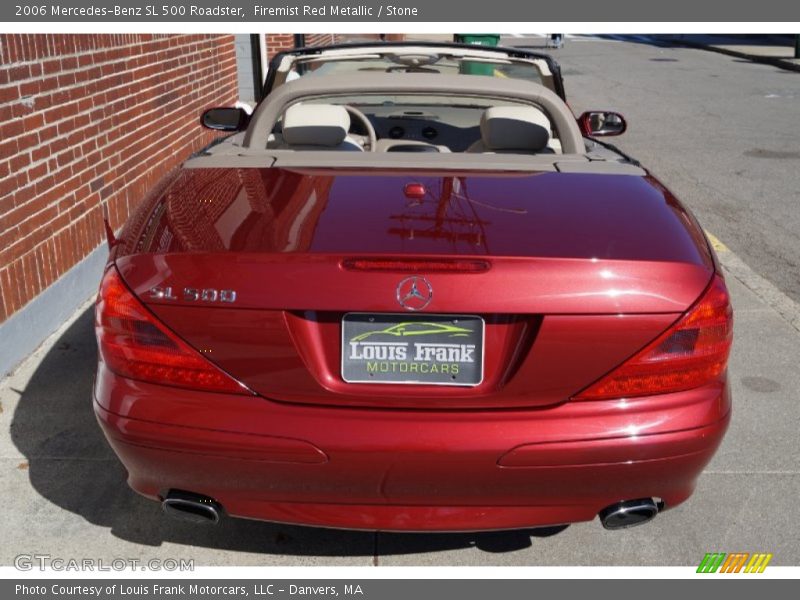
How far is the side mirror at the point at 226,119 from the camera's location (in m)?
4.57

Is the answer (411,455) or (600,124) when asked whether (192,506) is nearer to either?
(411,455)

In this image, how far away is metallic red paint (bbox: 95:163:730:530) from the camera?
2.48 metres

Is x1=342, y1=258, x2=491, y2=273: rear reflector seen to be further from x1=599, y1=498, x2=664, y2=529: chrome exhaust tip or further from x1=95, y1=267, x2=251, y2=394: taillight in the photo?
x1=599, y1=498, x2=664, y2=529: chrome exhaust tip

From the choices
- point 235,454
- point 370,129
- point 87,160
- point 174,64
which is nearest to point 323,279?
point 235,454

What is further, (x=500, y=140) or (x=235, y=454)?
(x=500, y=140)

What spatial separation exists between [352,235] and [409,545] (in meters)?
1.24

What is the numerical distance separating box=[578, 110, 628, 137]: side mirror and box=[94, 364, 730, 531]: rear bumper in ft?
6.86

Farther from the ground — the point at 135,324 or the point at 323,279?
the point at 323,279

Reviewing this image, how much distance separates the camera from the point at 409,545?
324 cm

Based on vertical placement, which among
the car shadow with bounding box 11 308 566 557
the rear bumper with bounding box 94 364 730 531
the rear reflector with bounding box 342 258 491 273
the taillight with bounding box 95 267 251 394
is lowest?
the car shadow with bounding box 11 308 566 557

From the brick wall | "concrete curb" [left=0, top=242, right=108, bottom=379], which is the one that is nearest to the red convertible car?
"concrete curb" [left=0, top=242, right=108, bottom=379]

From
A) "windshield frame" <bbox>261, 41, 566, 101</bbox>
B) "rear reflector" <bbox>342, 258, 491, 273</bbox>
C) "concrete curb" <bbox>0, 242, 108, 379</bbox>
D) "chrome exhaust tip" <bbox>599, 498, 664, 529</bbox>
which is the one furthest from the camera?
"windshield frame" <bbox>261, 41, 566, 101</bbox>

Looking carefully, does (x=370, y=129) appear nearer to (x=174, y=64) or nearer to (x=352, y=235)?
(x=352, y=235)
